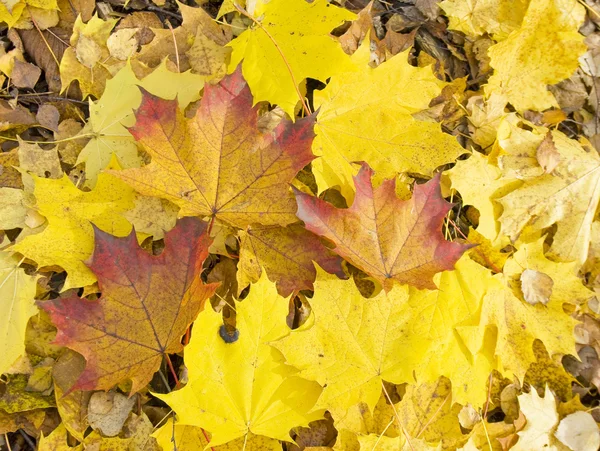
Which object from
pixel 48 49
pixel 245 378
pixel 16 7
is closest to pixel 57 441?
pixel 245 378

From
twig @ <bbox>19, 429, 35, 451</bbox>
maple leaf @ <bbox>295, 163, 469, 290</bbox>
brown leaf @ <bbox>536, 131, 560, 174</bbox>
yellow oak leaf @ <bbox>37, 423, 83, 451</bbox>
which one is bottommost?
twig @ <bbox>19, 429, 35, 451</bbox>

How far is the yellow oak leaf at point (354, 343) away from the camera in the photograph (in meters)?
1.40

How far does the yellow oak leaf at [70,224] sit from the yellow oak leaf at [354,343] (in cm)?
62

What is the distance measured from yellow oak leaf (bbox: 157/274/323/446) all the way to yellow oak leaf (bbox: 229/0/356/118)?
595mm

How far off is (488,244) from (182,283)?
0.99 meters

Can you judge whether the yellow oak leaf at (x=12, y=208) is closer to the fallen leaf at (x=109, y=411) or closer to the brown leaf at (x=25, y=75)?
the brown leaf at (x=25, y=75)

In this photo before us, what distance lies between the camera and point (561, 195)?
1.74 m

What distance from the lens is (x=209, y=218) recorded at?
4.87 ft

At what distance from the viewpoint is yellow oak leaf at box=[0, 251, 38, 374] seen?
140cm

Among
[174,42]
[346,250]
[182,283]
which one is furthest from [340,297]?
[174,42]

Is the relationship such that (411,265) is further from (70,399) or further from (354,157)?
(70,399)

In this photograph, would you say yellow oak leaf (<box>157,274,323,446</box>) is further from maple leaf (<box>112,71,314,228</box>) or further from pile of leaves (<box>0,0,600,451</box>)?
maple leaf (<box>112,71,314,228</box>)

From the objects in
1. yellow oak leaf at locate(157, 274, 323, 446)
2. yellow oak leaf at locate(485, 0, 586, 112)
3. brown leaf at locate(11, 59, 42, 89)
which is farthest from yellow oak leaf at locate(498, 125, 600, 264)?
brown leaf at locate(11, 59, 42, 89)

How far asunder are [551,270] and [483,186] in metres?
0.36
